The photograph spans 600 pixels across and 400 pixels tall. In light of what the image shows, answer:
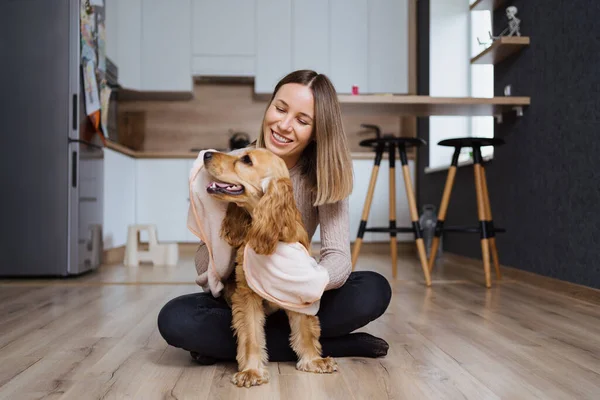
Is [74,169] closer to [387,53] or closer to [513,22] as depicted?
[513,22]

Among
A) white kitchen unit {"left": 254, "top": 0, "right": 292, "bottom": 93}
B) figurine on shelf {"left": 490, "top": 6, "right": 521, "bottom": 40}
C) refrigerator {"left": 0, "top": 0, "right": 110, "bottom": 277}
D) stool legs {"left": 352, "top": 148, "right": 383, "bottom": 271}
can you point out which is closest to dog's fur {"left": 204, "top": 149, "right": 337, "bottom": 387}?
stool legs {"left": 352, "top": 148, "right": 383, "bottom": 271}

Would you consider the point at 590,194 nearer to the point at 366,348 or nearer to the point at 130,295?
the point at 366,348

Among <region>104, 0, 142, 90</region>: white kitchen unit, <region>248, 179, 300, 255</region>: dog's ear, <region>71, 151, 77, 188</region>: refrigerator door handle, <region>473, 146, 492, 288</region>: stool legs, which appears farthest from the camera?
<region>104, 0, 142, 90</region>: white kitchen unit

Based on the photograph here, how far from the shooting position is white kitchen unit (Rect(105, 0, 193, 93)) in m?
5.28

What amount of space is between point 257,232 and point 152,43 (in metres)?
4.48

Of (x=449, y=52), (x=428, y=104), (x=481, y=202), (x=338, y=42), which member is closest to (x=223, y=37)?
(x=338, y=42)

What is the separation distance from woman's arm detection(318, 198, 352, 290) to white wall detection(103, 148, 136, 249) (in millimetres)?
2853

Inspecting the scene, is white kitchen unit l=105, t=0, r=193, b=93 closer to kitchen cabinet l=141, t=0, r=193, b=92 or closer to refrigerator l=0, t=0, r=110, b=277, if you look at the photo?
kitchen cabinet l=141, t=0, r=193, b=92

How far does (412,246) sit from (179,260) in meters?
2.10

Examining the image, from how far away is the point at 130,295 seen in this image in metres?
2.77

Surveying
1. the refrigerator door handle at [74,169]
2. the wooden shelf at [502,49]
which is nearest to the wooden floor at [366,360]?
the refrigerator door handle at [74,169]

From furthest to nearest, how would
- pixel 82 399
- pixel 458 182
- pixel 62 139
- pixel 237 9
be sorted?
pixel 237 9
pixel 458 182
pixel 62 139
pixel 82 399

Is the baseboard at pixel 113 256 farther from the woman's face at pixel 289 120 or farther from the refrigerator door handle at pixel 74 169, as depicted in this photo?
the woman's face at pixel 289 120

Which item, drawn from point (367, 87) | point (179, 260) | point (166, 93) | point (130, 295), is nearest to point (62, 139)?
point (130, 295)
